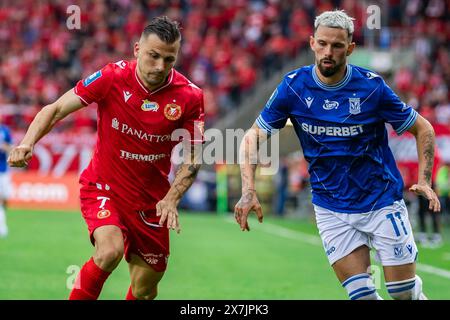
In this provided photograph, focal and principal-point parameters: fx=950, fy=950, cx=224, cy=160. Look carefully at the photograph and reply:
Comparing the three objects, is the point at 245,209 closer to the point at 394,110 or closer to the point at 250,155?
the point at 250,155

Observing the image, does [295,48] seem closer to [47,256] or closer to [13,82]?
[13,82]

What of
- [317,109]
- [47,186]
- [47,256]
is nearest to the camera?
[317,109]

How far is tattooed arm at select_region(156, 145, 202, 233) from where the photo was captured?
752cm

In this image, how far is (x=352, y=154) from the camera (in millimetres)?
7383

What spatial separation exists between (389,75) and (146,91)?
2192cm

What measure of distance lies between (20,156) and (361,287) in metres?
2.75

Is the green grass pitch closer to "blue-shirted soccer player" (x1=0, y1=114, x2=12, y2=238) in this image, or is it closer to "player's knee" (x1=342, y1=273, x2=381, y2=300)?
"blue-shirted soccer player" (x1=0, y1=114, x2=12, y2=238)

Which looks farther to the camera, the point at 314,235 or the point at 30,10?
the point at 30,10

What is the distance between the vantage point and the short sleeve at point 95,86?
7.76 m

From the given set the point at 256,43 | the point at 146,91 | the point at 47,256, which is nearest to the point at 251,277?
the point at 47,256

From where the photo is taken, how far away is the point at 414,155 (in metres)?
23.2

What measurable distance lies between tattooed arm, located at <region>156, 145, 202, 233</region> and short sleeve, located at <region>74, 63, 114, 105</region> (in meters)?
0.88

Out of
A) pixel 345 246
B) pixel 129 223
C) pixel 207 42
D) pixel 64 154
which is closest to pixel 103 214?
pixel 129 223

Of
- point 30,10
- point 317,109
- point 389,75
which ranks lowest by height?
point 317,109
